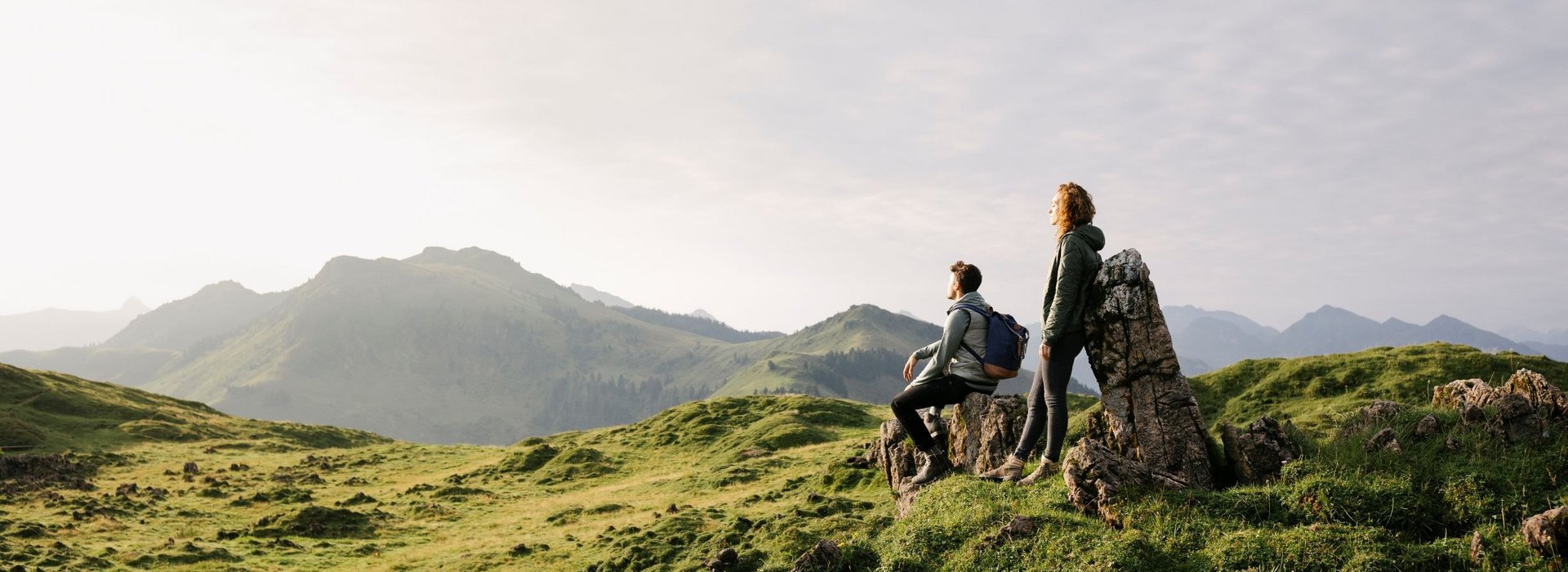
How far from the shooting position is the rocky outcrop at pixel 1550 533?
32.9ft

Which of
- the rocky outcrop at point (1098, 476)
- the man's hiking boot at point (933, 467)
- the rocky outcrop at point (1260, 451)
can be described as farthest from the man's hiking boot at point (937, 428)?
the rocky outcrop at point (1260, 451)

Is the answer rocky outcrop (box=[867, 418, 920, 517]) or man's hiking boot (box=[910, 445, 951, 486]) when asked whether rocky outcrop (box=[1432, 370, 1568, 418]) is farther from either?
rocky outcrop (box=[867, 418, 920, 517])

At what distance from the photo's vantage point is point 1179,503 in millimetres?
13258

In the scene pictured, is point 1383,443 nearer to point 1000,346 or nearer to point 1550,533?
point 1550,533

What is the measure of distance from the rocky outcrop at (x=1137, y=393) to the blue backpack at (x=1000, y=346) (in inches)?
59.5

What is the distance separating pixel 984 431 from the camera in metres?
19.6

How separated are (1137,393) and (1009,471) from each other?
3279 mm

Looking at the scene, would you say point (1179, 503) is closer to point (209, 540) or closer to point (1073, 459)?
point (1073, 459)

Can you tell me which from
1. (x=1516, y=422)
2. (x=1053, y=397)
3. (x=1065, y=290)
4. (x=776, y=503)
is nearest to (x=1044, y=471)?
(x=1053, y=397)

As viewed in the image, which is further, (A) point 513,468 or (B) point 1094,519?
Answer: (A) point 513,468

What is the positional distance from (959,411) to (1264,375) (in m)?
22.9

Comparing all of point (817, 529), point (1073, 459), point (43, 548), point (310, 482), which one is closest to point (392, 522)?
point (43, 548)

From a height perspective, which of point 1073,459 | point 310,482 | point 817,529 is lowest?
point 310,482

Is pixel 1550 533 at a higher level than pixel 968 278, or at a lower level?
lower
